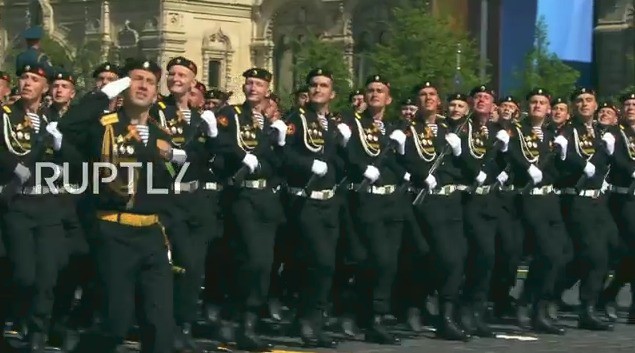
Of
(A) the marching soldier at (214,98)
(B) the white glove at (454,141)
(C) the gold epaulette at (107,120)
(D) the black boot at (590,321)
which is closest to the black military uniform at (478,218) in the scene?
(B) the white glove at (454,141)

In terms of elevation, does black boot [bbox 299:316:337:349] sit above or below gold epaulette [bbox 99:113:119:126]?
below

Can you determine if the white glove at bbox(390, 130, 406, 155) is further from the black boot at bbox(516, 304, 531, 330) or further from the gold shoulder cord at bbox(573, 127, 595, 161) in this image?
the black boot at bbox(516, 304, 531, 330)

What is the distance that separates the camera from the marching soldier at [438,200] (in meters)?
15.2

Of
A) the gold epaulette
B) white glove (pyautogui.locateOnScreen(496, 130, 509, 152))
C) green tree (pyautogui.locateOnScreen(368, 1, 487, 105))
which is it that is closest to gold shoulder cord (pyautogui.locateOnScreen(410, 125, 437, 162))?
white glove (pyautogui.locateOnScreen(496, 130, 509, 152))

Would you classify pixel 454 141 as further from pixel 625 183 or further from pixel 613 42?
pixel 613 42

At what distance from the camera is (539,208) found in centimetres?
1620

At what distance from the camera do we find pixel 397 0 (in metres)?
59.4

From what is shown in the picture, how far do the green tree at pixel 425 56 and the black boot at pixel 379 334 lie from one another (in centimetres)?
2878

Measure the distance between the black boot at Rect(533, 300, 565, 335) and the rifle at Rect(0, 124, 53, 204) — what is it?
16.2 ft

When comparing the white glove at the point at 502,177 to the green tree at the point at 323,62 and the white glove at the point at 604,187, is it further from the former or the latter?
the green tree at the point at 323,62

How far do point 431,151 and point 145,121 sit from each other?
14.5ft

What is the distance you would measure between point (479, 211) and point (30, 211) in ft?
14.1

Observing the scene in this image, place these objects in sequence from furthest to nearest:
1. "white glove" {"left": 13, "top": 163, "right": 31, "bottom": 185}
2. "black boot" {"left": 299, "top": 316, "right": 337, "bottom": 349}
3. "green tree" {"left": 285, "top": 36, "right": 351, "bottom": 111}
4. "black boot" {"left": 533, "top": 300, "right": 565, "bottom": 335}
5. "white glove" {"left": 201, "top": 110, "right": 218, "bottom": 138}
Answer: "green tree" {"left": 285, "top": 36, "right": 351, "bottom": 111} → "black boot" {"left": 533, "top": 300, "right": 565, "bottom": 335} → "black boot" {"left": 299, "top": 316, "right": 337, "bottom": 349} → "white glove" {"left": 201, "top": 110, "right": 218, "bottom": 138} → "white glove" {"left": 13, "top": 163, "right": 31, "bottom": 185}

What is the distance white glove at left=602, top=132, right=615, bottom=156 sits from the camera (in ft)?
54.6
